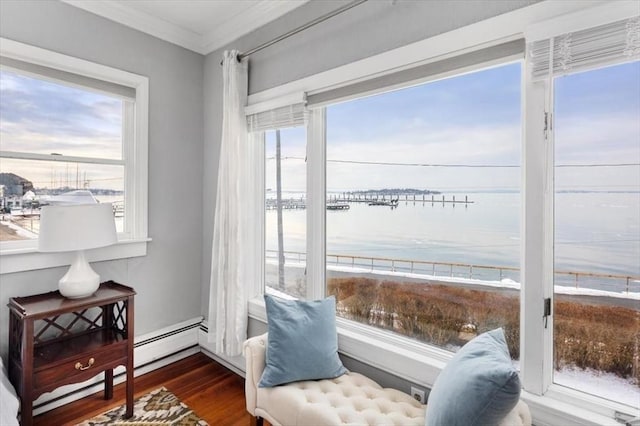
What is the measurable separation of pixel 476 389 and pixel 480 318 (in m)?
0.63

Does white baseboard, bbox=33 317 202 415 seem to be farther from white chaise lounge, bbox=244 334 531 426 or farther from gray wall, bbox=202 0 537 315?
white chaise lounge, bbox=244 334 531 426

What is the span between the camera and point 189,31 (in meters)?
2.76

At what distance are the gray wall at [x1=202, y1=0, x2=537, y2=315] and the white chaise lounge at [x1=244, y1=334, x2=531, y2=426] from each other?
1349 millimetres

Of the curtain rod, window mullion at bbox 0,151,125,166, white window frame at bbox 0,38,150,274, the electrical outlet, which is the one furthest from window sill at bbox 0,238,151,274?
the electrical outlet

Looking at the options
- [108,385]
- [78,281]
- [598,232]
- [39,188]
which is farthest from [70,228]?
[598,232]

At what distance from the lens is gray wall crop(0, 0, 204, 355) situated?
7.18 ft

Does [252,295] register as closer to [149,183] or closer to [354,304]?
[354,304]

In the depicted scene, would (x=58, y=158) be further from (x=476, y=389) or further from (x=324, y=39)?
(x=476, y=389)

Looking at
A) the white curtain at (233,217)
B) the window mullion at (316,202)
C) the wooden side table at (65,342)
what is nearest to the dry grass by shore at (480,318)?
the window mullion at (316,202)

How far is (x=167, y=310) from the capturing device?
2.79m

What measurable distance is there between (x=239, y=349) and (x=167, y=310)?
2.46 ft

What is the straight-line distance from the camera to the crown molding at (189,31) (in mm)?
2289

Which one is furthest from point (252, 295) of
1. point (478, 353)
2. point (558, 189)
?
point (558, 189)

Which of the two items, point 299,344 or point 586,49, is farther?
point 299,344
